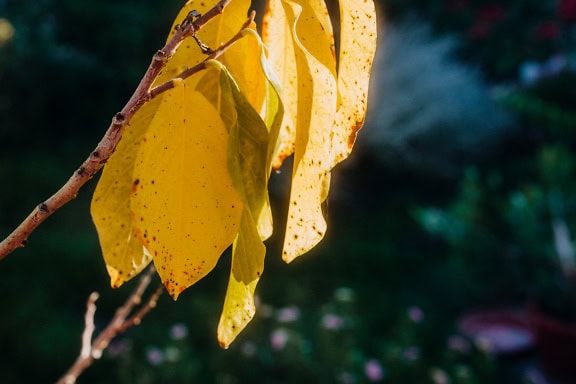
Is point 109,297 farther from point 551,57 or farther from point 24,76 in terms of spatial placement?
point 551,57

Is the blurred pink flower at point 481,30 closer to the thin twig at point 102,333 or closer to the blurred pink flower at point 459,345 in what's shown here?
the blurred pink flower at point 459,345

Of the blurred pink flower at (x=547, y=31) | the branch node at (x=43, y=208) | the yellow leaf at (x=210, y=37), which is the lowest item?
the blurred pink flower at (x=547, y=31)

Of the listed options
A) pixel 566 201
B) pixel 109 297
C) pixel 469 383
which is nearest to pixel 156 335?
pixel 109 297

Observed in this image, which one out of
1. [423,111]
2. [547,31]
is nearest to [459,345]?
[423,111]

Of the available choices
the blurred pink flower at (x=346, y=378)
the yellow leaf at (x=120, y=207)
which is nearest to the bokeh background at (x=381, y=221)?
the blurred pink flower at (x=346, y=378)

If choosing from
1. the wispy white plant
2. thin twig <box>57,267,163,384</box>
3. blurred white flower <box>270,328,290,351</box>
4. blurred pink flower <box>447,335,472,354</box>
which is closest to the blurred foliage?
the wispy white plant
